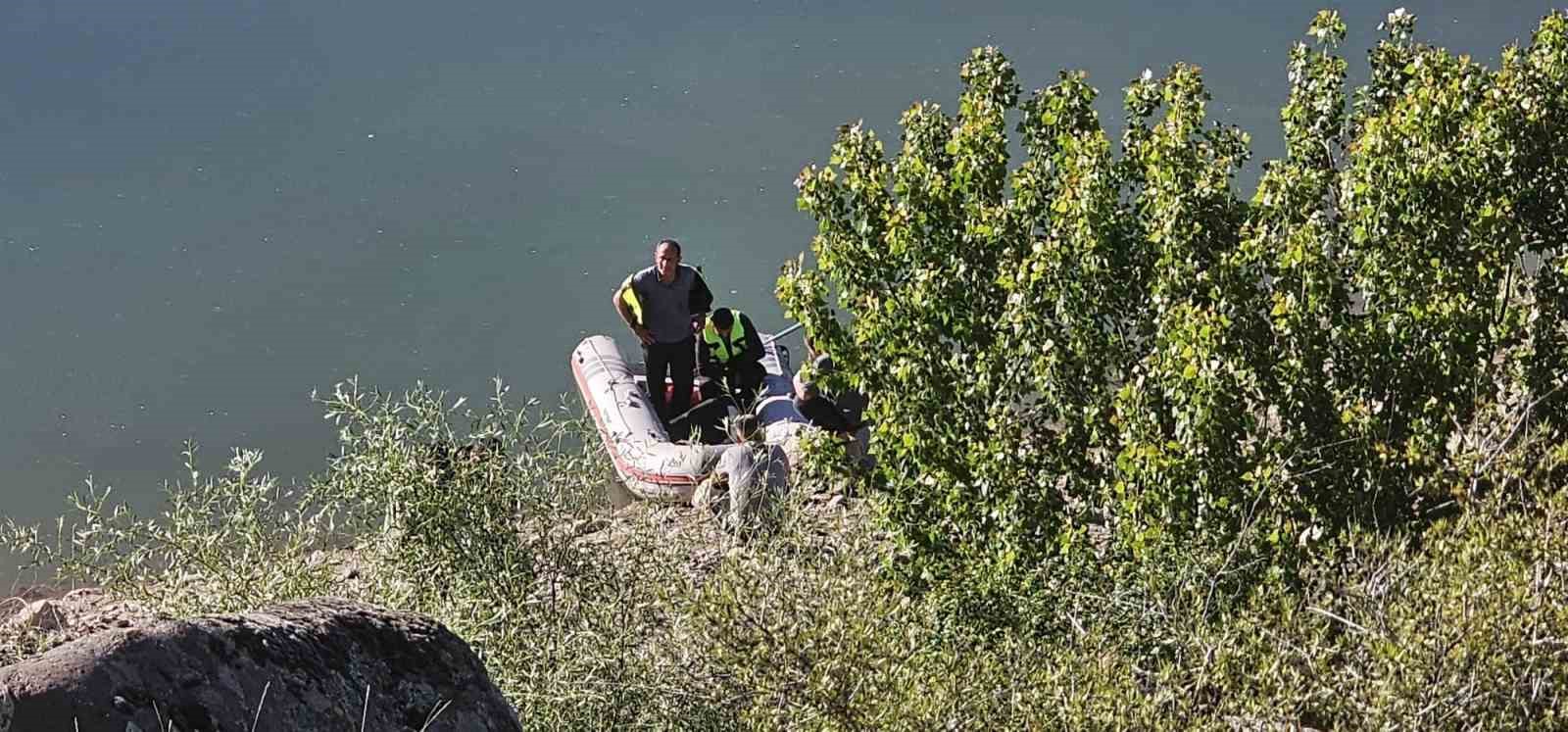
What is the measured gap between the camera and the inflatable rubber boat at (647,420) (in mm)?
15273

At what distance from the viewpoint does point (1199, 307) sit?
29.7 feet

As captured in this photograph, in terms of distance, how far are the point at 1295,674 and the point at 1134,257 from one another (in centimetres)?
302

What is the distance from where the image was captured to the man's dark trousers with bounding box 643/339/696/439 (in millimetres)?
16531

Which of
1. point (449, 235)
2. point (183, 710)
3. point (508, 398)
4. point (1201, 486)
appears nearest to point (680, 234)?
point (449, 235)

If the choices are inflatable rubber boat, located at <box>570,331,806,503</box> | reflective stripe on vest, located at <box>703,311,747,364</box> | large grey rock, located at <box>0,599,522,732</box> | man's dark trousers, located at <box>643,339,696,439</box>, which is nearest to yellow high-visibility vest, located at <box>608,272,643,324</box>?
man's dark trousers, located at <box>643,339,696,439</box>

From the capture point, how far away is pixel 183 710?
520cm

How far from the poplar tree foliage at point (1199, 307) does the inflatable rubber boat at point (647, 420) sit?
174 inches

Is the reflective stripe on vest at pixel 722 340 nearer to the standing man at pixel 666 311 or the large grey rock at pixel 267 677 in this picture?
the standing man at pixel 666 311

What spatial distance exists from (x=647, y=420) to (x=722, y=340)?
39.8 inches

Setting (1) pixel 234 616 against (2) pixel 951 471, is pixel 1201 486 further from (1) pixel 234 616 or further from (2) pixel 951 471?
(1) pixel 234 616

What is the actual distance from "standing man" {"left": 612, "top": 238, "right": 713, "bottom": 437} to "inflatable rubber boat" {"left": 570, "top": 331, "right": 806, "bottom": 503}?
26 centimetres

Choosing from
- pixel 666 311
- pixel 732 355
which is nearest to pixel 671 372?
pixel 666 311

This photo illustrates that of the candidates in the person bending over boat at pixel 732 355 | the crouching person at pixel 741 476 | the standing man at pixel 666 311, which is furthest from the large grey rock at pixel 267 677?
the standing man at pixel 666 311

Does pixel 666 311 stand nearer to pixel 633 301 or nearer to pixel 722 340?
pixel 633 301
